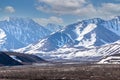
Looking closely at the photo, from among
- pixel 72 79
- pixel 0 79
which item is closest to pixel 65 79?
pixel 72 79

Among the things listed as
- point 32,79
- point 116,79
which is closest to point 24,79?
point 32,79

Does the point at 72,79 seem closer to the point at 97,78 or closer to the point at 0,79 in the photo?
the point at 97,78

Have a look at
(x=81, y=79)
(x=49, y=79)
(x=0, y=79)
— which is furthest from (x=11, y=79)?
(x=81, y=79)

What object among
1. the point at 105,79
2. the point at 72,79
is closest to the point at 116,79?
the point at 105,79

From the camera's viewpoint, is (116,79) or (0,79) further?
(0,79)

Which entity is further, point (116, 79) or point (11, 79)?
point (11, 79)

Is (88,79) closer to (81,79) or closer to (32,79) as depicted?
(81,79)

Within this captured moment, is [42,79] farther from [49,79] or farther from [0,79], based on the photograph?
[0,79]
